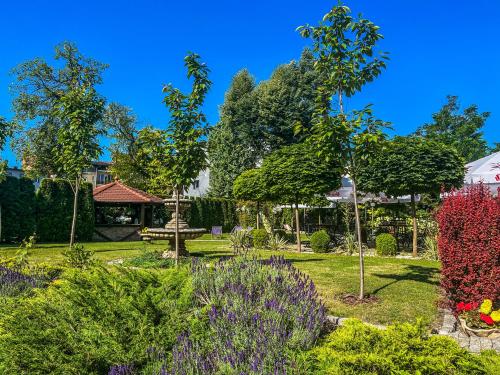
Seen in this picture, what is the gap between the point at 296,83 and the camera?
1184 inches

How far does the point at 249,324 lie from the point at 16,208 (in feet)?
53.8

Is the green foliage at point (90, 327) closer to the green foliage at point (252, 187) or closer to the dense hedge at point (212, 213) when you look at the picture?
the green foliage at point (252, 187)

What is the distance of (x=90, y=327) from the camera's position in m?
3.07

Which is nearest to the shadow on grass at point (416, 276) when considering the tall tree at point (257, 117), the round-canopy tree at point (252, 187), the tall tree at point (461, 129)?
the round-canopy tree at point (252, 187)

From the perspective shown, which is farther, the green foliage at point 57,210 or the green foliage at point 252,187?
the green foliage at point 57,210

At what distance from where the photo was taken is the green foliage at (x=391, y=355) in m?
2.41

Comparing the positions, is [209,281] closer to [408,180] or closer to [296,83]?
[408,180]

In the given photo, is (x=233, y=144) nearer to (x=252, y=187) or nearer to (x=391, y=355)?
(x=252, y=187)

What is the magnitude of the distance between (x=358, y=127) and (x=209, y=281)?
138 inches

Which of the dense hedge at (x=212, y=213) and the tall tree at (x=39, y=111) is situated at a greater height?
the tall tree at (x=39, y=111)

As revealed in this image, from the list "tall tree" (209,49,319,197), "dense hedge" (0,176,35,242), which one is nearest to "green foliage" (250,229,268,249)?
"dense hedge" (0,176,35,242)

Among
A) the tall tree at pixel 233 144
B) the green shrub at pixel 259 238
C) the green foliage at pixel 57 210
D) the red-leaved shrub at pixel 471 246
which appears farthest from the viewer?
the tall tree at pixel 233 144

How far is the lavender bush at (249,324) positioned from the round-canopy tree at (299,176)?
9.57 metres

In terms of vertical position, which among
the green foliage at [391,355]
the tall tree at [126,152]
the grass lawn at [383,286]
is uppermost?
the tall tree at [126,152]
